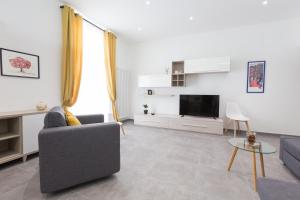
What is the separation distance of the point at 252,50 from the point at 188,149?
130 inches

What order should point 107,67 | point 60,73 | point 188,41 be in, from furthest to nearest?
point 188,41 → point 107,67 → point 60,73

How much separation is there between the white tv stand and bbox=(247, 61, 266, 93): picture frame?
1268 millimetres

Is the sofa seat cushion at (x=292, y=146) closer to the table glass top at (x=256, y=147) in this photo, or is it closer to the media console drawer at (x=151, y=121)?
the table glass top at (x=256, y=147)

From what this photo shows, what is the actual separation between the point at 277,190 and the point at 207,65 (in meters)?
3.54

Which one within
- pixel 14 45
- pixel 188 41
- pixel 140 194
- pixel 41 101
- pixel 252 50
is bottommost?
pixel 140 194

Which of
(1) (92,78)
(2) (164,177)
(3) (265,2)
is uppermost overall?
(3) (265,2)

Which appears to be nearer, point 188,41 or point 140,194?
point 140,194

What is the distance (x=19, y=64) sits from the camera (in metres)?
2.50

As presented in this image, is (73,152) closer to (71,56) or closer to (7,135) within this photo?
(7,135)

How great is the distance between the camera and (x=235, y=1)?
2.95 metres

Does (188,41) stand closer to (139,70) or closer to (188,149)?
(139,70)

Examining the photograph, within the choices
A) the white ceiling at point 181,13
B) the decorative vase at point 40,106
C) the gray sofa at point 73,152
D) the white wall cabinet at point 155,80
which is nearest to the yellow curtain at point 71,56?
the white ceiling at point 181,13

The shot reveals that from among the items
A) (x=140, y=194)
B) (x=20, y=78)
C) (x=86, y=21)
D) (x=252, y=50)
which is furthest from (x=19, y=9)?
(x=252, y=50)

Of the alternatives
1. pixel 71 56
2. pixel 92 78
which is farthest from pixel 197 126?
pixel 71 56
